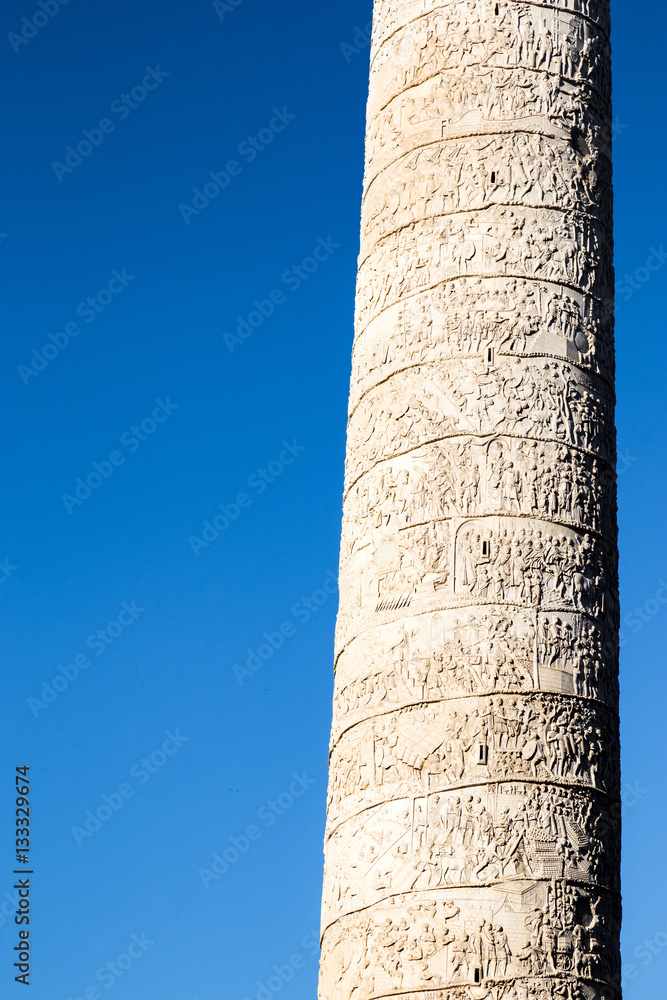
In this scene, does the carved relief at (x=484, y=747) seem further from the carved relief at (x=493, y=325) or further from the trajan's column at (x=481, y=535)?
the carved relief at (x=493, y=325)

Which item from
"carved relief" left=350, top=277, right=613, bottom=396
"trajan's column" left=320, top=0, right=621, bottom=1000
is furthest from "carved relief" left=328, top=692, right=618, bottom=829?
"carved relief" left=350, top=277, right=613, bottom=396

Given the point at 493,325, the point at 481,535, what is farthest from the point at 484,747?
the point at 493,325

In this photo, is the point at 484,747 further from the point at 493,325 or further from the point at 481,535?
the point at 493,325

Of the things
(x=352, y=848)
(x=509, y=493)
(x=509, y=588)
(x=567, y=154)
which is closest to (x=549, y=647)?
(x=509, y=588)

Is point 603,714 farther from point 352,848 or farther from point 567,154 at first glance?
point 567,154

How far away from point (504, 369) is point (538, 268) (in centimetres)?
46

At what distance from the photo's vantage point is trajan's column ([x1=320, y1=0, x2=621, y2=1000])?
4508 millimetres

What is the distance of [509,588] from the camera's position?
4824mm

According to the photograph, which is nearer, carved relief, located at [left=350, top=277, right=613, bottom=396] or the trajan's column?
the trajan's column

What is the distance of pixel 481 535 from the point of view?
4910mm

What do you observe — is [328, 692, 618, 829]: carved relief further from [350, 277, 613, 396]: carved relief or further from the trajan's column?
[350, 277, 613, 396]: carved relief

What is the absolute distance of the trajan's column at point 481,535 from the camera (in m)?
4.51

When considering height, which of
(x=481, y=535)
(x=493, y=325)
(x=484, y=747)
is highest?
(x=493, y=325)

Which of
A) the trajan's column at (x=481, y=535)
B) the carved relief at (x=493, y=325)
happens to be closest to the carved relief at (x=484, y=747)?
the trajan's column at (x=481, y=535)
